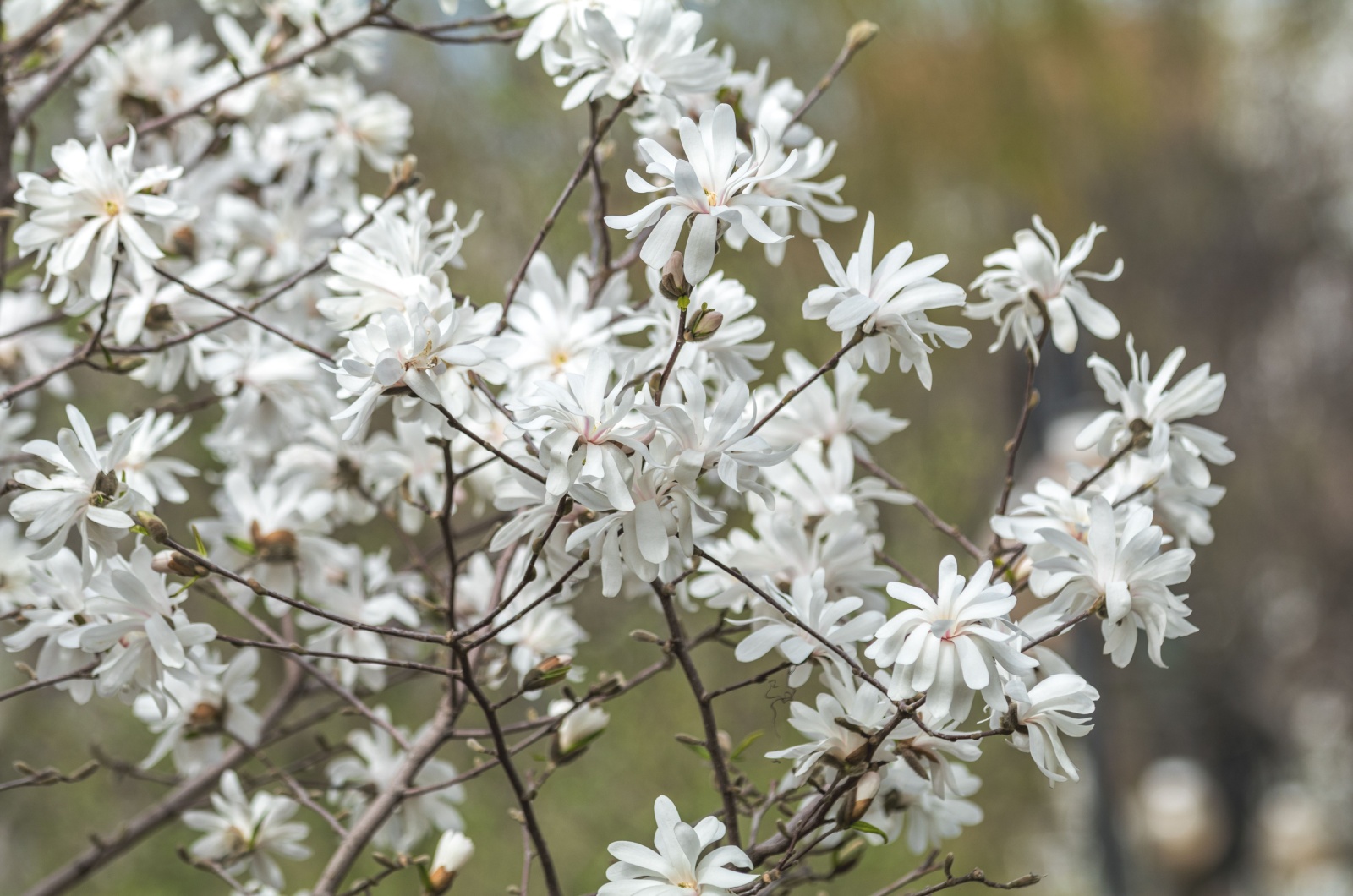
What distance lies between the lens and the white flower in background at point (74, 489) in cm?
62

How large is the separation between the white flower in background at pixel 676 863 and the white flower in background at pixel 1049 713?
16 cm

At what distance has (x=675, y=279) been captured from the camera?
594mm

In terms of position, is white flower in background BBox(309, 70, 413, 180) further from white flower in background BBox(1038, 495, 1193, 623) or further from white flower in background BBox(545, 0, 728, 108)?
white flower in background BBox(1038, 495, 1193, 623)

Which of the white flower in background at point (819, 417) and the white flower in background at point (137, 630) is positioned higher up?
the white flower in background at point (819, 417)

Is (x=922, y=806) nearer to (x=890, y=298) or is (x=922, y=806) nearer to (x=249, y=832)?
(x=890, y=298)

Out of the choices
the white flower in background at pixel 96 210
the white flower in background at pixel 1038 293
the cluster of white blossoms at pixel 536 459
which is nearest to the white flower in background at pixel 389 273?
the cluster of white blossoms at pixel 536 459

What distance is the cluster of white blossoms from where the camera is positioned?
0.58 m

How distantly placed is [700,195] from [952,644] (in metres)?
0.25

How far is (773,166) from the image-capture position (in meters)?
0.80

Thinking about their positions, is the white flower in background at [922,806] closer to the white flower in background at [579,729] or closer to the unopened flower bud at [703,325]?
the white flower in background at [579,729]

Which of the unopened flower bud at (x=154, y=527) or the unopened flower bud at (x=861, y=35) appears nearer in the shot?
the unopened flower bud at (x=154, y=527)

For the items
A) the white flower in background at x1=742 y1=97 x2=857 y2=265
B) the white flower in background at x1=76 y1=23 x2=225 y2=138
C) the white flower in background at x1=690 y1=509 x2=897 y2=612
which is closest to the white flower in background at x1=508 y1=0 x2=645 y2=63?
the white flower in background at x1=742 y1=97 x2=857 y2=265

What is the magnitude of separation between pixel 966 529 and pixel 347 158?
89.3 inches

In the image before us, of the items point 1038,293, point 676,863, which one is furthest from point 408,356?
point 1038,293
